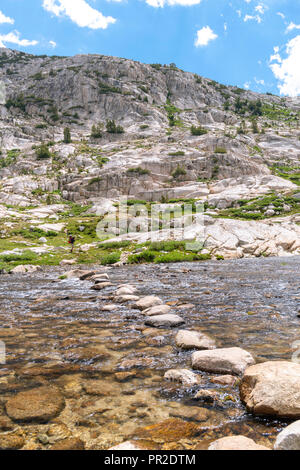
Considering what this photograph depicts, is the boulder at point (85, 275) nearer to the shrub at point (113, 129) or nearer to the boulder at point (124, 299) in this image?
the boulder at point (124, 299)

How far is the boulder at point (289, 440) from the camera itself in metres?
2.84

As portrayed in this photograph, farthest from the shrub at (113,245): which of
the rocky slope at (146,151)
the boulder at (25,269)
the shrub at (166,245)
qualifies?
the boulder at (25,269)

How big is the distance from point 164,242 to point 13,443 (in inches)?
1131

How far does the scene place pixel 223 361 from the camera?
197 inches

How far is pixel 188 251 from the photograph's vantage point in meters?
30.2

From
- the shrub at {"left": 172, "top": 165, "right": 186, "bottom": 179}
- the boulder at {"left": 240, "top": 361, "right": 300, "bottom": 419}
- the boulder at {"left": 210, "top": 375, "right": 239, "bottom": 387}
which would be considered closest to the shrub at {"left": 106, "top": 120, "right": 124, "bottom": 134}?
the shrub at {"left": 172, "top": 165, "right": 186, "bottom": 179}

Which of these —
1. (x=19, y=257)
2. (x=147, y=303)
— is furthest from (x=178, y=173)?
(x=147, y=303)

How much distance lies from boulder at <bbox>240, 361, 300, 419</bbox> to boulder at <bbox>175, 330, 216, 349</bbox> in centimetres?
184

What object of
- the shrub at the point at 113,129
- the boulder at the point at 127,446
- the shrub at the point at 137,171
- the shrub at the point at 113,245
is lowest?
the boulder at the point at 127,446

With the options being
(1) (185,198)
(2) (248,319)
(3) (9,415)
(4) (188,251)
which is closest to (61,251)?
(4) (188,251)

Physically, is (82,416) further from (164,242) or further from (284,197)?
(284,197)

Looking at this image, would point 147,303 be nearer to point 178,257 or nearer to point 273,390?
point 273,390

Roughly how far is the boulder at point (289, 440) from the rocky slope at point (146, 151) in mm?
6650

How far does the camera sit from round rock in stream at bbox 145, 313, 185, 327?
7684mm
